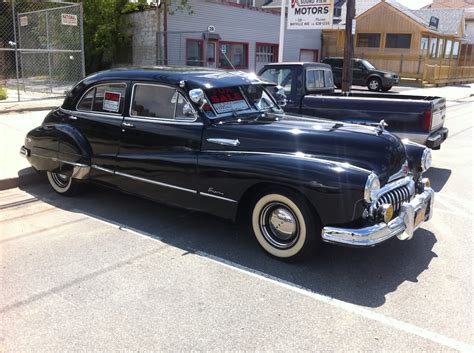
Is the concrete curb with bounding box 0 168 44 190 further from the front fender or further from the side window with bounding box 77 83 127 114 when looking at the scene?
the front fender

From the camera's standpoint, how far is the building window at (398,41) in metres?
31.1

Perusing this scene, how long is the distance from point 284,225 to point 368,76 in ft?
72.4

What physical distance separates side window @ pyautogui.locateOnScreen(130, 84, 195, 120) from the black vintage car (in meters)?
0.01

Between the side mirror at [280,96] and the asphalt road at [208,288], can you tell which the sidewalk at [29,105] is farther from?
the side mirror at [280,96]

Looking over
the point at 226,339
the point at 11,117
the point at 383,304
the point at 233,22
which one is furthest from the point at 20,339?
the point at 233,22

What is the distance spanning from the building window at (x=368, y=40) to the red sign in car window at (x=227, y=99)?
30598 mm

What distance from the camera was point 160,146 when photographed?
490cm

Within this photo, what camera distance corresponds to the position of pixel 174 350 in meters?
2.93

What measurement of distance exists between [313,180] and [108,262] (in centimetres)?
200

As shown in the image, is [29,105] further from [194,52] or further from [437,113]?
[437,113]

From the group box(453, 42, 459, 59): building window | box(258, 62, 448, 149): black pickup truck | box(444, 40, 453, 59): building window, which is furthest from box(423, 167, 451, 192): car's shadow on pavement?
box(453, 42, 459, 59): building window

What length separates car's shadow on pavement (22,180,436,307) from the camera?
3.85 metres

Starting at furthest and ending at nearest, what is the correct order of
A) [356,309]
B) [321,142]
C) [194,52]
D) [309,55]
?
[309,55]
[194,52]
[321,142]
[356,309]

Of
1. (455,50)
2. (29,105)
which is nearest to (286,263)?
(29,105)
